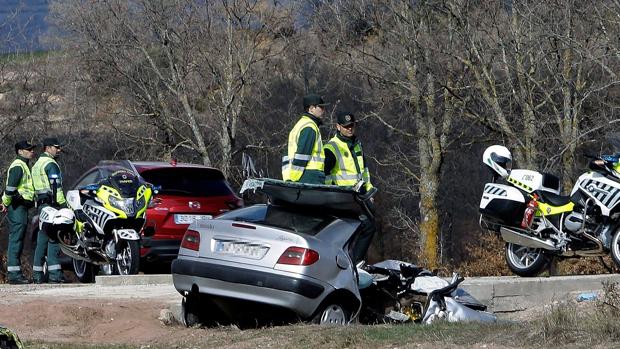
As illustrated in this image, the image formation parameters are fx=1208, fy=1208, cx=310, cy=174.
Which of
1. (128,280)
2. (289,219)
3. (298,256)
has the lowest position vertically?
(128,280)

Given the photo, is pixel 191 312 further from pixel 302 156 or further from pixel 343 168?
pixel 343 168

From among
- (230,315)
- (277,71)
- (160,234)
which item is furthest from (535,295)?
(277,71)

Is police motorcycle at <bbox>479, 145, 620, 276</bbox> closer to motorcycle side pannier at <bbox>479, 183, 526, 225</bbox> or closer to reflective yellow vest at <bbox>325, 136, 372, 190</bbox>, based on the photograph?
motorcycle side pannier at <bbox>479, 183, 526, 225</bbox>

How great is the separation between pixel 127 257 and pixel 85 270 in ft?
6.18

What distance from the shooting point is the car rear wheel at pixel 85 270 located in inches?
706

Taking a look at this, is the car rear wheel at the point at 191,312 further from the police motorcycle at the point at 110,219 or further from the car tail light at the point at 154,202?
the car tail light at the point at 154,202

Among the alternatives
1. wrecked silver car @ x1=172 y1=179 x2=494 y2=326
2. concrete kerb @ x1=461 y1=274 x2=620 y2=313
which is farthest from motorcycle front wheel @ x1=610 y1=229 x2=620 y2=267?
wrecked silver car @ x1=172 y1=179 x2=494 y2=326

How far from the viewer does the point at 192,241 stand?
11133 mm

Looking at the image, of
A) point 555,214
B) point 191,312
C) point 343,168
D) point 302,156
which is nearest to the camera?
point 191,312

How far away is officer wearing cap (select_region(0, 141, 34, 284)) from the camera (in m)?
18.0

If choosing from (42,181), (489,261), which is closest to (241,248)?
(42,181)

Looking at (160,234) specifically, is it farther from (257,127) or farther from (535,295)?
(257,127)

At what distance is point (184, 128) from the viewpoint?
32.3 metres

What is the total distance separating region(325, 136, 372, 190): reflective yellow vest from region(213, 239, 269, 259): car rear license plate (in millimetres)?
2169
